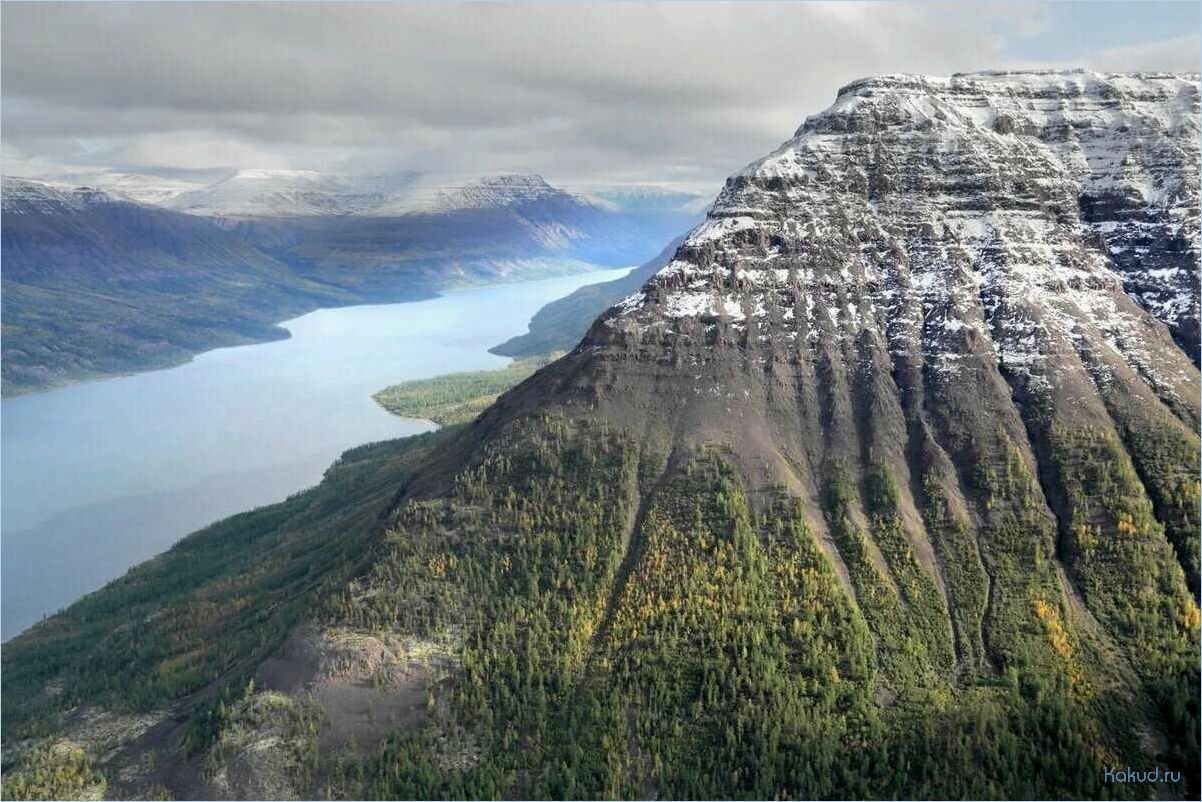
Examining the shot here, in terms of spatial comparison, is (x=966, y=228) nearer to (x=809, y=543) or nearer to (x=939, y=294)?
(x=939, y=294)

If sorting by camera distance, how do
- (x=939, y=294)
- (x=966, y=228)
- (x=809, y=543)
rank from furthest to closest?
(x=966, y=228)
(x=939, y=294)
(x=809, y=543)

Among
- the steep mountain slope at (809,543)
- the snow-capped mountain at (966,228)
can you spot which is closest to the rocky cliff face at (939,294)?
the snow-capped mountain at (966,228)

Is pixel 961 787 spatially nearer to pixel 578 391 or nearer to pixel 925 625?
pixel 925 625

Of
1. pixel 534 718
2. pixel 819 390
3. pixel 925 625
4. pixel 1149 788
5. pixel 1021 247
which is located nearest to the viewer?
pixel 1149 788

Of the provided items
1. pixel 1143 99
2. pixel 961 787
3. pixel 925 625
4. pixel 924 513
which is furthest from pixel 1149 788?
pixel 1143 99

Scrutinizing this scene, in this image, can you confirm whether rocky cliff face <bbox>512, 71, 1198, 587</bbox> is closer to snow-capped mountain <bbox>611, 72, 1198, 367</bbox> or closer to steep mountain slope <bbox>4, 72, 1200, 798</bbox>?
snow-capped mountain <bbox>611, 72, 1198, 367</bbox>

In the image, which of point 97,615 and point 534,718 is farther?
point 97,615

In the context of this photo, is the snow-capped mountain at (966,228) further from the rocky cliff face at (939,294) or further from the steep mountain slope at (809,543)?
the steep mountain slope at (809,543)

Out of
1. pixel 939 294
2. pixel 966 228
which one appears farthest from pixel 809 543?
pixel 966 228

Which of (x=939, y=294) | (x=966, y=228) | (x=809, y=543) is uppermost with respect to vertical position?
(x=966, y=228)
